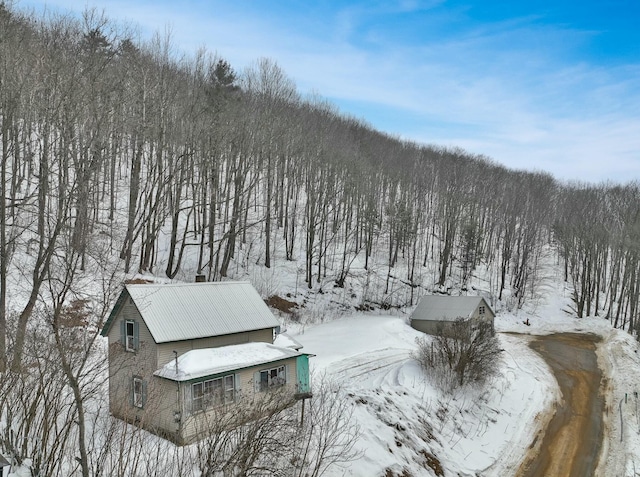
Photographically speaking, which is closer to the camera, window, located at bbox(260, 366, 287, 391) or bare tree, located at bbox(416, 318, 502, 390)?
window, located at bbox(260, 366, 287, 391)

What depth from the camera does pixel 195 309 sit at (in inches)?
722

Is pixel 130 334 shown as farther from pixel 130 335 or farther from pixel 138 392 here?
pixel 138 392

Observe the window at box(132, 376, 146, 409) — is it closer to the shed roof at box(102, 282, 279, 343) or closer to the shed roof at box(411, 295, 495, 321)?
the shed roof at box(102, 282, 279, 343)

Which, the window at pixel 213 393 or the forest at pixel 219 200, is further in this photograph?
the forest at pixel 219 200

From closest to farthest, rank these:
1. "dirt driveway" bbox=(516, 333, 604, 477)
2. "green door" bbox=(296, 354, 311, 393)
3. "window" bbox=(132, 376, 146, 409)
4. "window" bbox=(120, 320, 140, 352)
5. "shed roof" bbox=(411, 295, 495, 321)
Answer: "window" bbox=(132, 376, 146, 409) → "window" bbox=(120, 320, 140, 352) → "dirt driveway" bbox=(516, 333, 604, 477) → "green door" bbox=(296, 354, 311, 393) → "shed roof" bbox=(411, 295, 495, 321)

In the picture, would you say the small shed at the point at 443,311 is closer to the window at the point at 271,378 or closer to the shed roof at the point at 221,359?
the window at the point at 271,378

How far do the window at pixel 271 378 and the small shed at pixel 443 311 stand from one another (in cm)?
2054

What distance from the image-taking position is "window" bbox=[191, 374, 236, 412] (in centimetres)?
1594

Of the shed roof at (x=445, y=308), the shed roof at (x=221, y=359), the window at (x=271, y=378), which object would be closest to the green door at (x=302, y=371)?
the shed roof at (x=221, y=359)

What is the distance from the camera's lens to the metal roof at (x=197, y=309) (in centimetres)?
1695

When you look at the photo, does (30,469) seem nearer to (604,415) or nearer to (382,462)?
(382,462)

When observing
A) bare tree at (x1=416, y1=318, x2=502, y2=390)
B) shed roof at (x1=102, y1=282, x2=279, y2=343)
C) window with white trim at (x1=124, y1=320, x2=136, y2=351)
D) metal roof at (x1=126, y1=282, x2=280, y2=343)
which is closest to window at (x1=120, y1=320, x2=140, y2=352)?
window with white trim at (x1=124, y1=320, x2=136, y2=351)

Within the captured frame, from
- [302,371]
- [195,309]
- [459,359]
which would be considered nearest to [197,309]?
[195,309]

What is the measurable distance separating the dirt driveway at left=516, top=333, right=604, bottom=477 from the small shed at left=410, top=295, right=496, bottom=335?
5.36 metres
